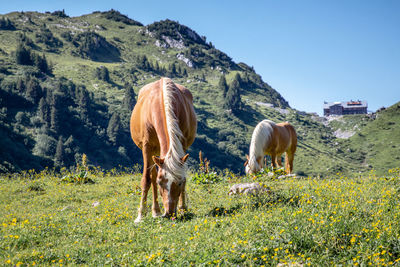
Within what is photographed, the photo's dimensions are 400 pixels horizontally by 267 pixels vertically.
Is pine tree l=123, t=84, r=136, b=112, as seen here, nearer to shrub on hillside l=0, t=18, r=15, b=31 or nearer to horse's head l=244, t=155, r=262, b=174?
shrub on hillside l=0, t=18, r=15, b=31

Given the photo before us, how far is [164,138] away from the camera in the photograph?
6.92 metres

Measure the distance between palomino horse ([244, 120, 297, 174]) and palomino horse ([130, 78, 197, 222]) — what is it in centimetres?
720

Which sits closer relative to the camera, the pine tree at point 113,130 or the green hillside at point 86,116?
the green hillside at point 86,116

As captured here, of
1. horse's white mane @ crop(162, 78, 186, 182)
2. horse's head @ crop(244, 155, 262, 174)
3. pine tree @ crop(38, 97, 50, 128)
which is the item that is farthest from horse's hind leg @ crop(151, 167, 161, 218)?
pine tree @ crop(38, 97, 50, 128)

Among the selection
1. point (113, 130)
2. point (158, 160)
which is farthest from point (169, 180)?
point (113, 130)

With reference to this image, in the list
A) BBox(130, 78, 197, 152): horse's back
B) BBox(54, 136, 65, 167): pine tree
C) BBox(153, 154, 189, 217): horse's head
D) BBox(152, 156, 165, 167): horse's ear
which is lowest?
BBox(54, 136, 65, 167): pine tree

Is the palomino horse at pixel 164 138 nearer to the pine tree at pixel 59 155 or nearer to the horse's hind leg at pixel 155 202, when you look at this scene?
the horse's hind leg at pixel 155 202

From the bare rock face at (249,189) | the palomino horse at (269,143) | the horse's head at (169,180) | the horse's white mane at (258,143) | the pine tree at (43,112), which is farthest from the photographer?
the pine tree at (43,112)

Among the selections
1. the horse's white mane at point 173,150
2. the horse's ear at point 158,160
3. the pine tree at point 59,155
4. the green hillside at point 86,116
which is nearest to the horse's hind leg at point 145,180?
the horse's white mane at point 173,150

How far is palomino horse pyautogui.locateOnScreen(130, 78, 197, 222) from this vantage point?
20.8ft

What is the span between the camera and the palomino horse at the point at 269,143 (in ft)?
52.0

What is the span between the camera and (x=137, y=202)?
1043cm

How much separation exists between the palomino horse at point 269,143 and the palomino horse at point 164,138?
720cm

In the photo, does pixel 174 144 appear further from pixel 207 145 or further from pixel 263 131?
pixel 207 145
